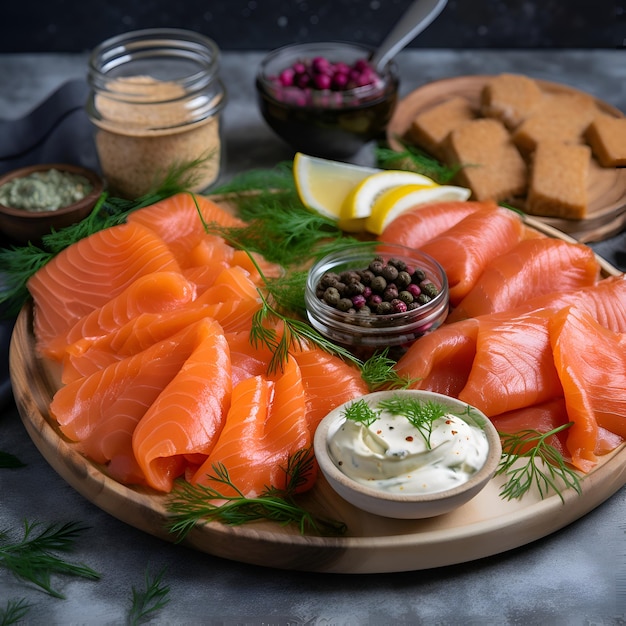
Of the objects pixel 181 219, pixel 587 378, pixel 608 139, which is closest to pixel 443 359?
pixel 587 378

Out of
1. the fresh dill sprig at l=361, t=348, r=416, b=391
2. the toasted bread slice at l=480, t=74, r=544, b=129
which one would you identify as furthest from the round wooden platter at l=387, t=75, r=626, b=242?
the fresh dill sprig at l=361, t=348, r=416, b=391

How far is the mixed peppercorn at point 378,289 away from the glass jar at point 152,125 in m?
1.08

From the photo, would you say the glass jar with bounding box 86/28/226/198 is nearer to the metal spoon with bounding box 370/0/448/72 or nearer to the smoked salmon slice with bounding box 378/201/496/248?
the metal spoon with bounding box 370/0/448/72

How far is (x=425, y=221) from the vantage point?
3098 mm

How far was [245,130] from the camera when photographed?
442 centimetres

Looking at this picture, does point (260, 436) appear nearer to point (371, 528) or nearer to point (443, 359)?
point (371, 528)

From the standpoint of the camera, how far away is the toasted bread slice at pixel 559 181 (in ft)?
11.1

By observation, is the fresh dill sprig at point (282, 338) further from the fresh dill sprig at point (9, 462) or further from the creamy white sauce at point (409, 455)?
the fresh dill sprig at point (9, 462)

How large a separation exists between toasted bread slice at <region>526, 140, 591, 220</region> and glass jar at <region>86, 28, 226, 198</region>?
4.41 ft

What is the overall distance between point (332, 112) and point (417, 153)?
0.44m

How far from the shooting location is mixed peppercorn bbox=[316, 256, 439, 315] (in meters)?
2.62

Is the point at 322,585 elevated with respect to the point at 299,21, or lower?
lower

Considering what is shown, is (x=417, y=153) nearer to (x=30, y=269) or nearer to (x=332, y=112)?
(x=332, y=112)

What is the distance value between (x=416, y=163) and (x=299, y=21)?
159 centimetres
